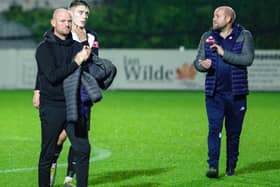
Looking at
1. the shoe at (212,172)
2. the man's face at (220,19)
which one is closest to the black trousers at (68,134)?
the shoe at (212,172)

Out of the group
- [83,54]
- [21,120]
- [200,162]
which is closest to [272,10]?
[21,120]

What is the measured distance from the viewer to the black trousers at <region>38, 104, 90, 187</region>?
926cm

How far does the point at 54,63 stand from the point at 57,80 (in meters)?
0.19

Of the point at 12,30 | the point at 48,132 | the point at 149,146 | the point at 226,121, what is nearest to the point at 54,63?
the point at 48,132

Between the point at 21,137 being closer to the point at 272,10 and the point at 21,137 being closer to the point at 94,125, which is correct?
the point at 94,125

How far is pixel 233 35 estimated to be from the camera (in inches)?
456

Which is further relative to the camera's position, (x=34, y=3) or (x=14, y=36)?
(x=34, y=3)

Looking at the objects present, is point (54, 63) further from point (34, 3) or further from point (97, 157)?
point (34, 3)

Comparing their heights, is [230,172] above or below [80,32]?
below

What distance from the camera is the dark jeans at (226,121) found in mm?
11555

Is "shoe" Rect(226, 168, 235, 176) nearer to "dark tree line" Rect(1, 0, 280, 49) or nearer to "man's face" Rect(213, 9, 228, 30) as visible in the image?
"man's face" Rect(213, 9, 228, 30)

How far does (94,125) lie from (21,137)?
2.93m

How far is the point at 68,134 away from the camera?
938 cm

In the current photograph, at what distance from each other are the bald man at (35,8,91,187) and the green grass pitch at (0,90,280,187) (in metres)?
1.63
